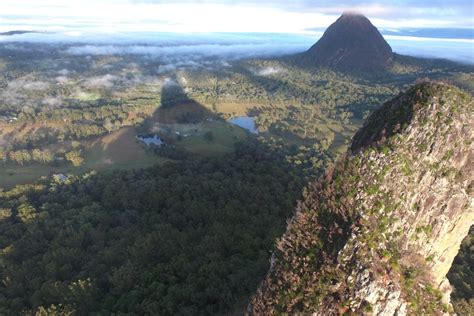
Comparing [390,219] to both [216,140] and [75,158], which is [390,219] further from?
[216,140]

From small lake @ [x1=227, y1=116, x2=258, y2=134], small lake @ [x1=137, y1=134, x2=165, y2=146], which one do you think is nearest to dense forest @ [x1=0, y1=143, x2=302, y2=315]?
small lake @ [x1=137, y1=134, x2=165, y2=146]

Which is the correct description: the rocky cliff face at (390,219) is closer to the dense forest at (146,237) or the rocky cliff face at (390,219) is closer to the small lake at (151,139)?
the dense forest at (146,237)

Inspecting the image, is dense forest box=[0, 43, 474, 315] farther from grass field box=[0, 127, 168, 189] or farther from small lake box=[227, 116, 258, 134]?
small lake box=[227, 116, 258, 134]

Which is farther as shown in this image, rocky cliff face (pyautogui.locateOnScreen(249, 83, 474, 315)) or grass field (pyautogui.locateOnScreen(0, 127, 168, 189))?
grass field (pyautogui.locateOnScreen(0, 127, 168, 189))

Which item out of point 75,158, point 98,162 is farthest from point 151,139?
point 75,158

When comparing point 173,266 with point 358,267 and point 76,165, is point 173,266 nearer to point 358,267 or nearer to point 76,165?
point 358,267

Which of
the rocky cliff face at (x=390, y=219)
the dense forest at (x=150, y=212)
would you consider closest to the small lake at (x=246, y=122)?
→ the dense forest at (x=150, y=212)
